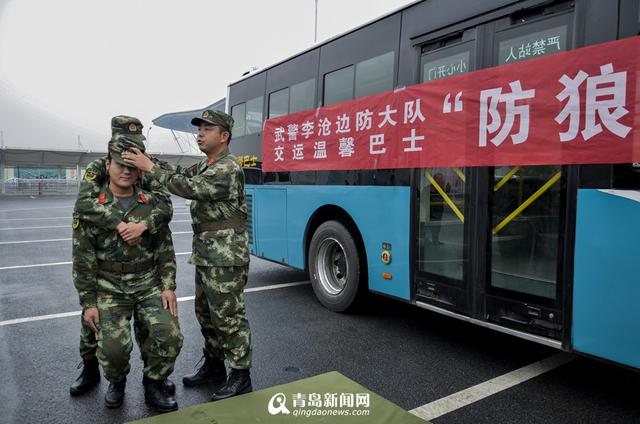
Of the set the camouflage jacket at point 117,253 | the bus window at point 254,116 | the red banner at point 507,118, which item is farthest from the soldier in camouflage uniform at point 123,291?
the bus window at point 254,116

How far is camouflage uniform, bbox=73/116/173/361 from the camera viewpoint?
2.90m

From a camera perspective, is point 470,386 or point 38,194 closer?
point 470,386

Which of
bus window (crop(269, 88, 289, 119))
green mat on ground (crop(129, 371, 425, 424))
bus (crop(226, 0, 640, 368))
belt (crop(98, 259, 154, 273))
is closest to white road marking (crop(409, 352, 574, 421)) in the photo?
bus (crop(226, 0, 640, 368))

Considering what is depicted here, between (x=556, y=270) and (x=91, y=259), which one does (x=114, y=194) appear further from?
(x=556, y=270)

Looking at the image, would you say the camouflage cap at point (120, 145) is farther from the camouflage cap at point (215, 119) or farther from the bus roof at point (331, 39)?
the bus roof at point (331, 39)

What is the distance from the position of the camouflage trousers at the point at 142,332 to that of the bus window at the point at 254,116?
3.73m

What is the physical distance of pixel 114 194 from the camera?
3053mm

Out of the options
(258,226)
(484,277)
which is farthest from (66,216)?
(484,277)

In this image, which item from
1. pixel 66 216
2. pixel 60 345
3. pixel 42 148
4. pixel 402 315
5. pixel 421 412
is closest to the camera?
pixel 421 412

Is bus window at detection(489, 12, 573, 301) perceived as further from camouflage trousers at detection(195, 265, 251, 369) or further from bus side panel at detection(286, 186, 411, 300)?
camouflage trousers at detection(195, 265, 251, 369)

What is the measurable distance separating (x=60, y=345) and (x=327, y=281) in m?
2.67

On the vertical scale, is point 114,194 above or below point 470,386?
above

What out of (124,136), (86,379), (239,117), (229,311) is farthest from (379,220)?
(239,117)

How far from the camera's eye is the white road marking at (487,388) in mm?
2928
